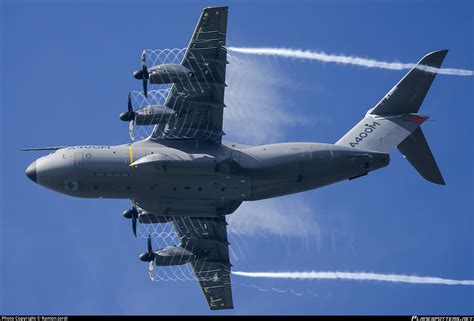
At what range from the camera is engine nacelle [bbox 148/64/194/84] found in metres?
40.4

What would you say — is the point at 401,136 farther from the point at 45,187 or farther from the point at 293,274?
the point at 45,187

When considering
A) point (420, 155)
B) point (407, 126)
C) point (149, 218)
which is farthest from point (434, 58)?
point (149, 218)

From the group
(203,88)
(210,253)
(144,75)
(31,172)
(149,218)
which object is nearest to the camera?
(144,75)

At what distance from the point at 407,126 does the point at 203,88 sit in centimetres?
889

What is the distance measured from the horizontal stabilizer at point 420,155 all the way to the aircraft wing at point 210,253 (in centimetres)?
818

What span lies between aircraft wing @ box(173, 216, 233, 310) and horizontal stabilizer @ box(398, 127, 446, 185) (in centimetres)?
818

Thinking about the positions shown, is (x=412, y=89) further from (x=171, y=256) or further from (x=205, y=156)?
(x=171, y=256)

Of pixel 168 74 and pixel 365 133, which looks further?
pixel 365 133

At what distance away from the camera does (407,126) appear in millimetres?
43875

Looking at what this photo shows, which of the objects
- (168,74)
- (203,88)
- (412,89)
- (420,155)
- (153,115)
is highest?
(168,74)

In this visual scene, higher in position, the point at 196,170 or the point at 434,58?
the point at 434,58

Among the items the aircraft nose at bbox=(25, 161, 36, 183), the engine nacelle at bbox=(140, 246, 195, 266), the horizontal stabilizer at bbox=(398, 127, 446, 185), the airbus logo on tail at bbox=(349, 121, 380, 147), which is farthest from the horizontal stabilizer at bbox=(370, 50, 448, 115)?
the aircraft nose at bbox=(25, 161, 36, 183)

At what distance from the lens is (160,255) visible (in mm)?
45281

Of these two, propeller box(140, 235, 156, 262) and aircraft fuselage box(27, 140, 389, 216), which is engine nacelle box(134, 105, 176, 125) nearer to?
aircraft fuselage box(27, 140, 389, 216)
